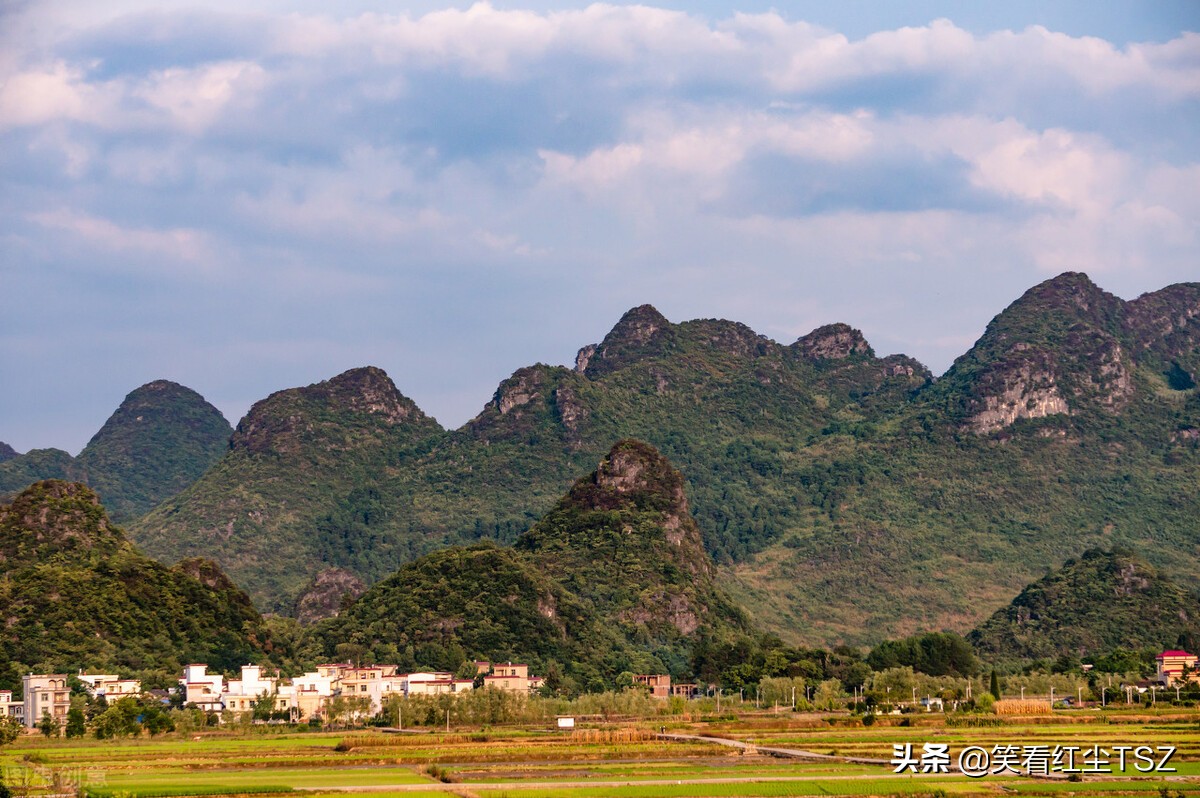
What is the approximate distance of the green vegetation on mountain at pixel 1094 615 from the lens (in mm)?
184000

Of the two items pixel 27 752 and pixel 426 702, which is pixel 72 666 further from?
pixel 27 752

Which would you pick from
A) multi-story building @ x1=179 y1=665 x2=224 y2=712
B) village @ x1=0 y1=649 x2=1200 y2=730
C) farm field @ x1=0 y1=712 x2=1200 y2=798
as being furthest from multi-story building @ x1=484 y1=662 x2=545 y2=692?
farm field @ x1=0 y1=712 x2=1200 y2=798

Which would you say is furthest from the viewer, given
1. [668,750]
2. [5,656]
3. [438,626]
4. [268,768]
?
[438,626]

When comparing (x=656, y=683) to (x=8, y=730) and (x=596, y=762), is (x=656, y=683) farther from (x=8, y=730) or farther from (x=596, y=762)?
(x=596, y=762)

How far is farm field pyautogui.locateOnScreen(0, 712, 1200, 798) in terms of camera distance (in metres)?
68.7

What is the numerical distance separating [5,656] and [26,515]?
36157 millimetres

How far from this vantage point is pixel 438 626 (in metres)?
173

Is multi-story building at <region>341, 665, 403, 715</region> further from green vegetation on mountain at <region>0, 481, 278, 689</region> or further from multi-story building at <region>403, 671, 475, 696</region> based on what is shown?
green vegetation on mountain at <region>0, 481, 278, 689</region>

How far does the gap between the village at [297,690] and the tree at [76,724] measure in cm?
255

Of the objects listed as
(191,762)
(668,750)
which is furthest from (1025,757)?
(191,762)

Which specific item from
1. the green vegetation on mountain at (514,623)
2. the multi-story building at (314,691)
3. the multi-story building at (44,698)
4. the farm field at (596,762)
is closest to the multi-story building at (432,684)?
the multi-story building at (314,691)

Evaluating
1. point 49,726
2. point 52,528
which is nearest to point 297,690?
point 49,726

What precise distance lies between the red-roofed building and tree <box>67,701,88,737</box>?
8684 centimetres

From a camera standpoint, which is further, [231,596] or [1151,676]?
[231,596]
